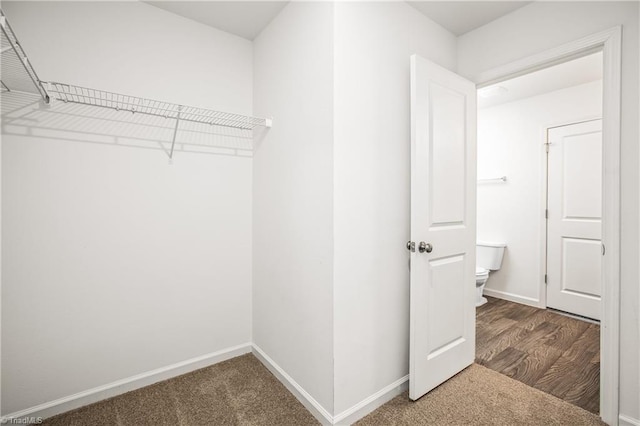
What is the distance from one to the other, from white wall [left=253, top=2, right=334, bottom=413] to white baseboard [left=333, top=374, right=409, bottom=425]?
4.0 inches

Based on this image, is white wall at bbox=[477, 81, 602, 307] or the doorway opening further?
white wall at bbox=[477, 81, 602, 307]

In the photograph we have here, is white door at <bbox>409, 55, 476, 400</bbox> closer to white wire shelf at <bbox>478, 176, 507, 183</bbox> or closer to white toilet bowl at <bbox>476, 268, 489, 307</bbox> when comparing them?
white toilet bowl at <bbox>476, 268, 489, 307</bbox>

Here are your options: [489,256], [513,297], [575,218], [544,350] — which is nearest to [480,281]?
[489,256]

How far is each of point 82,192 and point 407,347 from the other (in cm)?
217

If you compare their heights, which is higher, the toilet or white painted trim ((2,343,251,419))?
the toilet

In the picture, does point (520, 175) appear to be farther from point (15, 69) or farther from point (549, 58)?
point (15, 69)

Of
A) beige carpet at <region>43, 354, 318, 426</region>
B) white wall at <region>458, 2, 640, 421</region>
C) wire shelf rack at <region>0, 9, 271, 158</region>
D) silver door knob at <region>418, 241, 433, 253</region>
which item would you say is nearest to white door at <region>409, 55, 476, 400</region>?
silver door knob at <region>418, 241, 433, 253</region>

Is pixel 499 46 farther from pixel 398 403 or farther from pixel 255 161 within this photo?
pixel 398 403

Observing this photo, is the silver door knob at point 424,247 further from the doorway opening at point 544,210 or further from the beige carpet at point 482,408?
the doorway opening at point 544,210

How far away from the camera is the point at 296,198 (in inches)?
72.8

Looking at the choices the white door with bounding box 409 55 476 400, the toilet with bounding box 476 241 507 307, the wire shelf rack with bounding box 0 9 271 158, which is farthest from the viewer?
the toilet with bounding box 476 241 507 307

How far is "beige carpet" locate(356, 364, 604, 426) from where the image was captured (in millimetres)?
1620

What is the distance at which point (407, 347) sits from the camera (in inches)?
75.8

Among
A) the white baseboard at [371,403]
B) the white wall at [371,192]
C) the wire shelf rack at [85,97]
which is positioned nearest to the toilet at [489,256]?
the white baseboard at [371,403]
